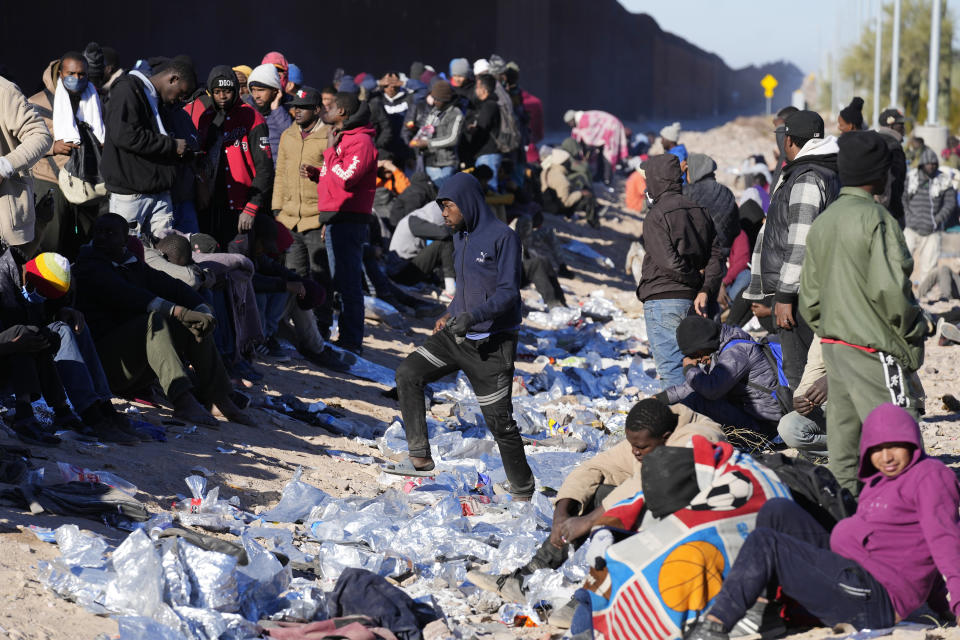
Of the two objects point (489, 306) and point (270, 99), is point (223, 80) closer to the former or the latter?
point (270, 99)

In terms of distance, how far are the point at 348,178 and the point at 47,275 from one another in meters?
3.16

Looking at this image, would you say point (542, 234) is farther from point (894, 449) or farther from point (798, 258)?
point (894, 449)

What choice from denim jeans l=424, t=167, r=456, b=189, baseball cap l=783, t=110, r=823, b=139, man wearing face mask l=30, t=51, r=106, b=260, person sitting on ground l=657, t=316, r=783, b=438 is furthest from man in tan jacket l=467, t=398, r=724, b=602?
denim jeans l=424, t=167, r=456, b=189

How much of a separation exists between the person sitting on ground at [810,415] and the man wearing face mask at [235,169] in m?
4.46

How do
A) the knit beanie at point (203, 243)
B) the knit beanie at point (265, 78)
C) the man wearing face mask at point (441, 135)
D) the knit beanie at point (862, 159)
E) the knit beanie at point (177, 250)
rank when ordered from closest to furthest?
the knit beanie at point (862, 159) → the knit beanie at point (177, 250) → the knit beanie at point (203, 243) → the knit beanie at point (265, 78) → the man wearing face mask at point (441, 135)

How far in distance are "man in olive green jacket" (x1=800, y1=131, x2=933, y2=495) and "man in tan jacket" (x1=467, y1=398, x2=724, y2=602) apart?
0.58 m

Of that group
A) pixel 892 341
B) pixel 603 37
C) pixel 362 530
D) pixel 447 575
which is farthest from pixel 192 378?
pixel 603 37

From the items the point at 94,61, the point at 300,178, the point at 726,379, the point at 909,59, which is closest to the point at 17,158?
the point at 94,61

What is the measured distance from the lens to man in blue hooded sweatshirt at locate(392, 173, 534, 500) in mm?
6969

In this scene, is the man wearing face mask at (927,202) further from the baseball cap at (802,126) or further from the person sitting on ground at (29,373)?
the person sitting on ground at (29,373)

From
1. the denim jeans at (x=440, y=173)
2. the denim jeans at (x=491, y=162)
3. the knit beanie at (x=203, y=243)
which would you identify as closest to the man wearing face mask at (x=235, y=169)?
the knit beanie at (x=203, y=243)

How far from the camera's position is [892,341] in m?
5.48

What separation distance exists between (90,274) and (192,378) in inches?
41.2

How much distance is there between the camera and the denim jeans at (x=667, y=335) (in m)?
7.67
